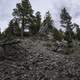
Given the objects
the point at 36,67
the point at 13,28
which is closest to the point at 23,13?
the point at 13,28

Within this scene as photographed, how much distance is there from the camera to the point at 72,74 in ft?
49.4

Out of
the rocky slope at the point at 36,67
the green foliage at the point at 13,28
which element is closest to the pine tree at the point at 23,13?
the green foliage at the point at 13,28

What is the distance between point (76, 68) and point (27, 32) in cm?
2967

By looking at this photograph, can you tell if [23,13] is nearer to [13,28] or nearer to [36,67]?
[13,28]

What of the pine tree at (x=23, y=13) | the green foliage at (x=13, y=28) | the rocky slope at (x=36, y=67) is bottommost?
the rocky slope at (x=36, y=67)

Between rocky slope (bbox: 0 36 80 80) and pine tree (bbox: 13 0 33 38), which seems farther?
pine tree (bbox: 13 0 33 38)

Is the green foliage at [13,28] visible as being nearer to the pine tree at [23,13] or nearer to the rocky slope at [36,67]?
the pine tree at [23,13]

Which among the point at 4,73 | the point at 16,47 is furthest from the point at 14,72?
the point at 16,47

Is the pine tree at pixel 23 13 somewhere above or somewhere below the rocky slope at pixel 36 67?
above

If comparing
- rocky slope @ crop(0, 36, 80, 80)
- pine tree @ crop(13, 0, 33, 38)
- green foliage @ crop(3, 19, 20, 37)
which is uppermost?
pine tree @ crop(13, 0, 33, 38)

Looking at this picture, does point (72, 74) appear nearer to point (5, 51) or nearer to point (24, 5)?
point (5, 51)

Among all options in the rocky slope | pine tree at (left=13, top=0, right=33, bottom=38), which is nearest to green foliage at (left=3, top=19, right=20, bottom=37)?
pine tree at (left=13, top=0, right=33, bottom=38)

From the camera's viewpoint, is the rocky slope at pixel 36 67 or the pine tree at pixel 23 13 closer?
the rocky slope at pixel 36 67

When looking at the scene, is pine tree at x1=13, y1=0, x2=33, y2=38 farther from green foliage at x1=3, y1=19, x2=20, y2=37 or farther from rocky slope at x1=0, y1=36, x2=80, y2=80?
rocky slope at x1=0, y1=36, x2=80, y2=80
